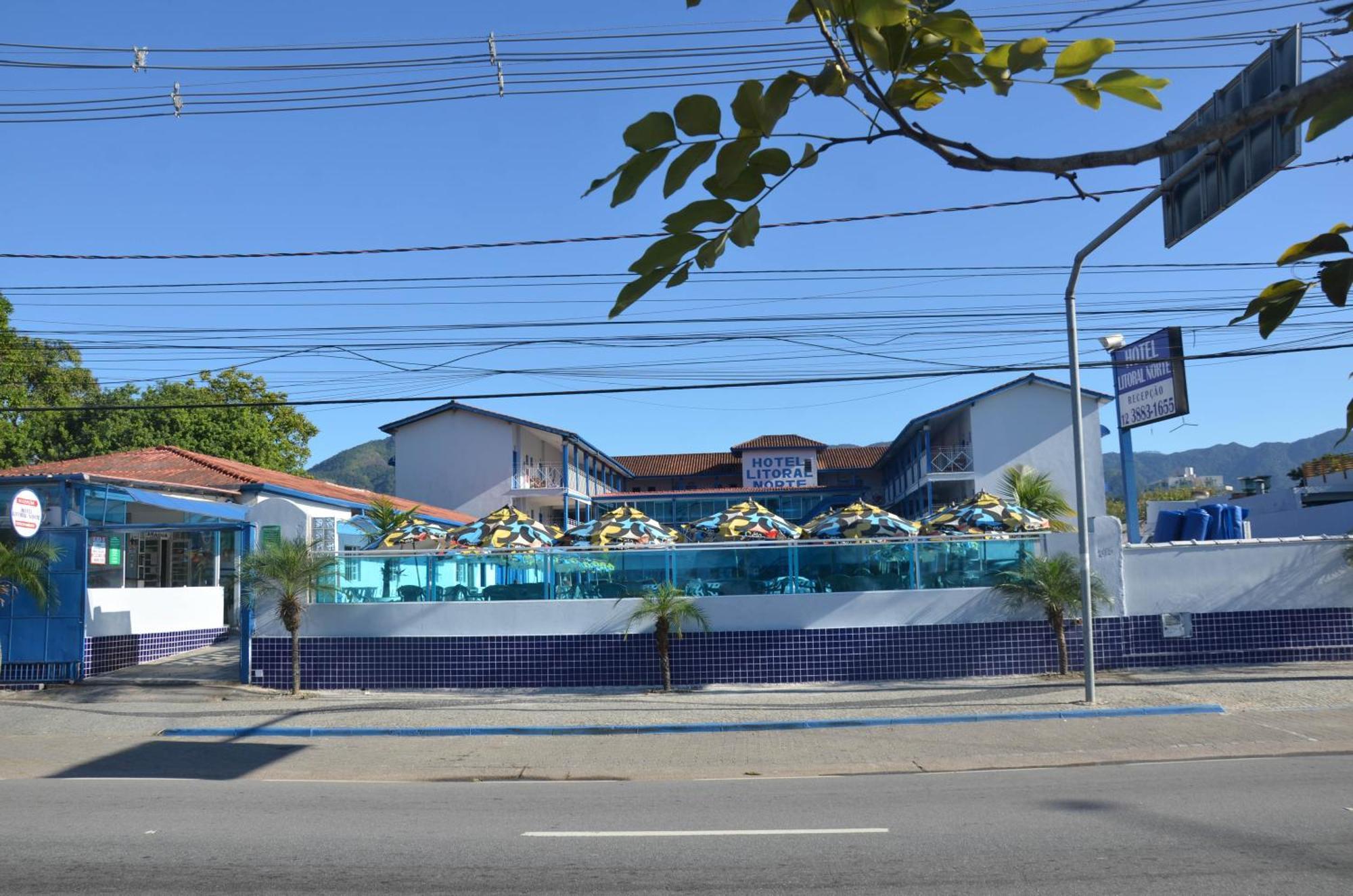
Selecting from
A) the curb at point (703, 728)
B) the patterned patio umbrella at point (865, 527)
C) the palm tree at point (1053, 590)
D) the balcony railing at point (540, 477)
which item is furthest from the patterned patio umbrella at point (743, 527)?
the balcony railing at point (540, 477)

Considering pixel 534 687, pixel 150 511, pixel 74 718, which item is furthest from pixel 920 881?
pixel 150 511

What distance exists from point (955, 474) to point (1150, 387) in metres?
16.3

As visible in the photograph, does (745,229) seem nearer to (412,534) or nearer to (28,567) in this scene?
(28,567)

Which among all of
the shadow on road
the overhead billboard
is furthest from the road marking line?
the overhead billboard

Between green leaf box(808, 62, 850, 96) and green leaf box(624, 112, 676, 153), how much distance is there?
352 millimetres

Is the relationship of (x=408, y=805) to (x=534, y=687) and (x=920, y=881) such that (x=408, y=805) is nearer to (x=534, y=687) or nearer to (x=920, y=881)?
(x=920, y=881)

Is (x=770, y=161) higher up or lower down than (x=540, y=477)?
lower down

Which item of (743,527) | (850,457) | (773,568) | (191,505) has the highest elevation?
(850,457)

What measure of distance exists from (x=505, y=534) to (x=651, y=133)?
64.6ft

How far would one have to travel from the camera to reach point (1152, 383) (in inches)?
882

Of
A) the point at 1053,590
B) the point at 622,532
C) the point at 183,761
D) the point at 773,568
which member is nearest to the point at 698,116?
the point at 183,761

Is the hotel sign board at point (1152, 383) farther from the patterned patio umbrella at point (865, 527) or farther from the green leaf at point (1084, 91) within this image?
the green leaf at point (1084, 91)

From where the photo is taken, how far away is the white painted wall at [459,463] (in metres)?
41.1

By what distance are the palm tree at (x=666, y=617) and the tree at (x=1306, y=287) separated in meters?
14.4
